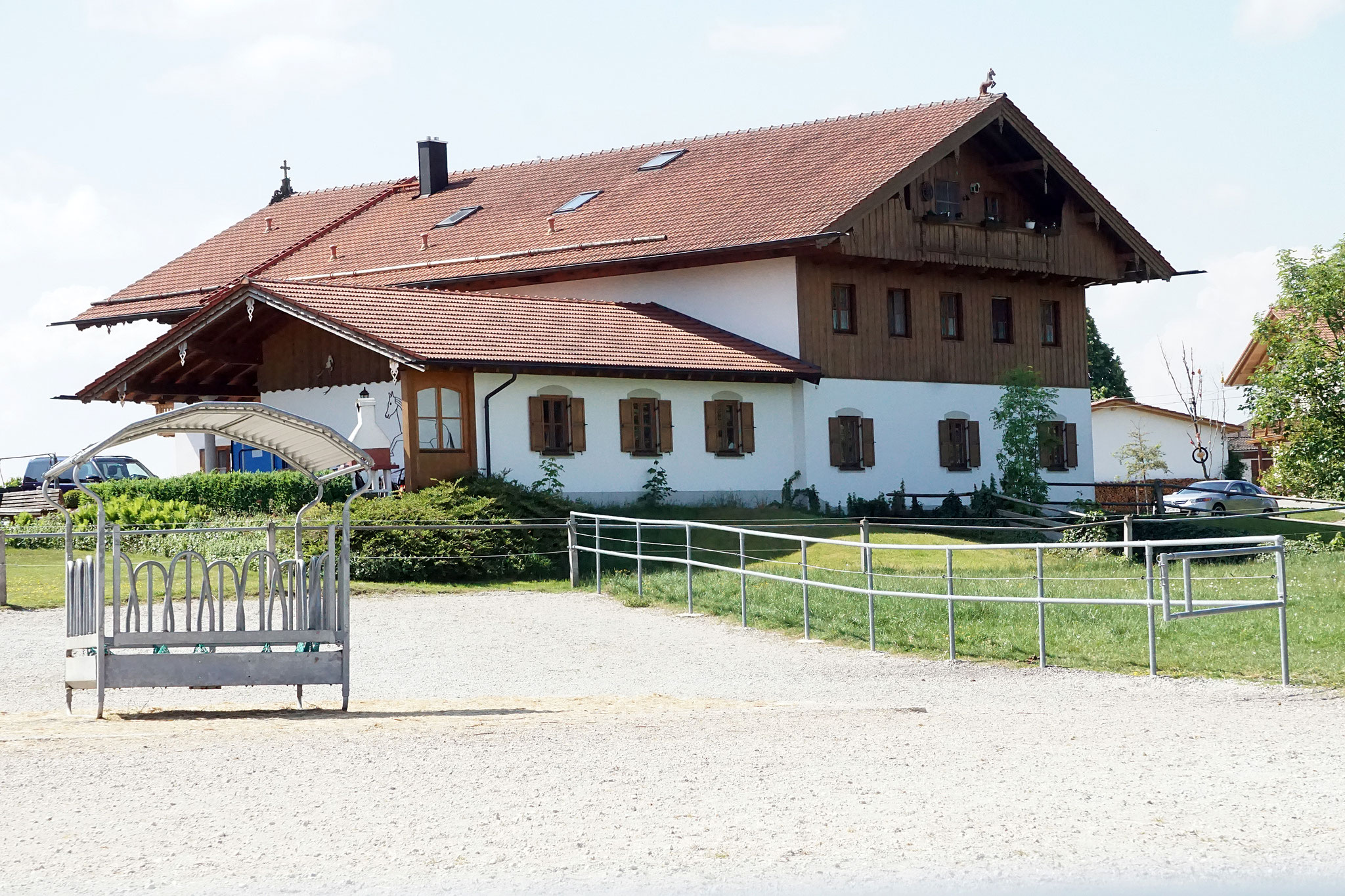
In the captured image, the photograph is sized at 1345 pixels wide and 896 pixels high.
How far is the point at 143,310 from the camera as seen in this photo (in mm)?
45281

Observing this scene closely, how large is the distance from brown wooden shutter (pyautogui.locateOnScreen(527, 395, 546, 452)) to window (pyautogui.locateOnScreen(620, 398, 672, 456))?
2.07 meters

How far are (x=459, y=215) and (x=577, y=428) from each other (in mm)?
14674

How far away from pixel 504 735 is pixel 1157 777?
159 inches

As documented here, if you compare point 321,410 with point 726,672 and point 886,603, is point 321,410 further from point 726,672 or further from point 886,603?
point 726,672

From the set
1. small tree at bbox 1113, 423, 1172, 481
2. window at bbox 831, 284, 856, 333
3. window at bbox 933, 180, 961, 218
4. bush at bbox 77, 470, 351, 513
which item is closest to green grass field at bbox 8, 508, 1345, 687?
bush at bbox 77, 470, 351, 513

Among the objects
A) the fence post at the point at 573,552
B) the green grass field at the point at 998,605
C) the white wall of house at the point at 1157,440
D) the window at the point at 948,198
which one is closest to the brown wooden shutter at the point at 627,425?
the green grass field at the point at 998,605

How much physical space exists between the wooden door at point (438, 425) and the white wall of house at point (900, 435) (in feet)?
28.7

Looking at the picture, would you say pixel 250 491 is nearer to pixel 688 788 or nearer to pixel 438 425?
pixel 438 425

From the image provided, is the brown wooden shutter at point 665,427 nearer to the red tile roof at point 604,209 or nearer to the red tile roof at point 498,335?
the red tile roof at point 498,335

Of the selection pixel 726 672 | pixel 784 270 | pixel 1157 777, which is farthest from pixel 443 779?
pixel 784 270

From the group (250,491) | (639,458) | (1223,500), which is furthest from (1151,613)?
(1223,500)

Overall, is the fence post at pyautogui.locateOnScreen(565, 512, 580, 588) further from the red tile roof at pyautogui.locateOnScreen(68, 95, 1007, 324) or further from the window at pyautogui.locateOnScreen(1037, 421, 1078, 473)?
the window at pyautogui.locateOnScreen(1037, 421, 1078, 473)

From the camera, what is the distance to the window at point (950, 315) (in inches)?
1553

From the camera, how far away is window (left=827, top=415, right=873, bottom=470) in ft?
118
